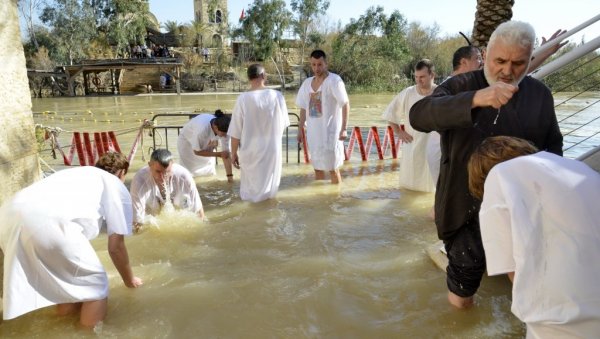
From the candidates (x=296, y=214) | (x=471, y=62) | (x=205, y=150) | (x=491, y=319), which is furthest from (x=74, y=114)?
(x=491, y=319)

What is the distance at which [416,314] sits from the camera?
9.39 feet

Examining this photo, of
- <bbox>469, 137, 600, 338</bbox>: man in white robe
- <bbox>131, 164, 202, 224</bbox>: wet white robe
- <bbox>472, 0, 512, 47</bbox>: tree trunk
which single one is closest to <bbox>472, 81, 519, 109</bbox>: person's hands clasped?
<bbox>469, 137, 600, 338</bbox>: man in white robe

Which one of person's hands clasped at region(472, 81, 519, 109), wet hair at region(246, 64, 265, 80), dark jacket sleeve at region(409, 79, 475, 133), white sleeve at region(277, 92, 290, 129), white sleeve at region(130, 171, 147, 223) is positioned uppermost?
wet hair at region(246, 64, 265, 80)

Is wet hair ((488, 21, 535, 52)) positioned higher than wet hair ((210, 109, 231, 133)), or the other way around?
wet hair ((488, 21, 535, 52))

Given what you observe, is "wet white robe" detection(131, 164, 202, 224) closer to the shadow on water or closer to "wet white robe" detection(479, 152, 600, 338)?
the shadow on water

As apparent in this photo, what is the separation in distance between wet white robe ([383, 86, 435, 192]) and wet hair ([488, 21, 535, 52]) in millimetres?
3327

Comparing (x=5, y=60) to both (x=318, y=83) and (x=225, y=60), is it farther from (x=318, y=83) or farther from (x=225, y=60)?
(x=225, y=60)

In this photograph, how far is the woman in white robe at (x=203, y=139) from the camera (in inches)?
223

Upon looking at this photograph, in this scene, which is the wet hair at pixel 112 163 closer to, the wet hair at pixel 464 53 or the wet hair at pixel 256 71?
the wet hair at pixel 256 71

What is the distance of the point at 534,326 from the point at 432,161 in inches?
128

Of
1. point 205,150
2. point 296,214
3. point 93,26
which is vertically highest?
point 93,26

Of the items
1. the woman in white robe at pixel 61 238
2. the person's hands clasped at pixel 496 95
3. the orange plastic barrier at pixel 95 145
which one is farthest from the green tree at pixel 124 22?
the person's hands clasped at pixel 496 95

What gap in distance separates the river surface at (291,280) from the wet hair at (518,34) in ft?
5.55

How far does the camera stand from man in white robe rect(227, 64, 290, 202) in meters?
5.05
